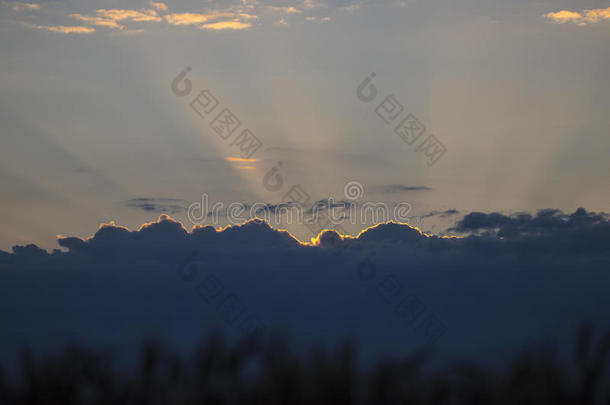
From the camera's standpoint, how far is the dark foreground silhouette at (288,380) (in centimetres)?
4236

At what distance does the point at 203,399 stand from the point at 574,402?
2382 centimetres

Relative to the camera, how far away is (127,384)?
53875 mm

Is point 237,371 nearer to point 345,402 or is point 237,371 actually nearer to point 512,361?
point 345,402

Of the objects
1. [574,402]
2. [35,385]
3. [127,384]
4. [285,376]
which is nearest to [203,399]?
[285,376]

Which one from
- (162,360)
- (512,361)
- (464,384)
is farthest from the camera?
(162,360)

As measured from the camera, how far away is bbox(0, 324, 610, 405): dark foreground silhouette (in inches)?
1668

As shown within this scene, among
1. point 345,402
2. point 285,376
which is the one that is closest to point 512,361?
point 345,402

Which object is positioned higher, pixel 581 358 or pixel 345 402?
pixel 581 358

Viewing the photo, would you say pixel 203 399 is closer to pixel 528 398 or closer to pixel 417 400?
pixel 417 400

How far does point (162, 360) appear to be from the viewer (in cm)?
5638

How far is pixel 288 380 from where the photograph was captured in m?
47.9

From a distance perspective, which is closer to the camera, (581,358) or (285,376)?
(581,358)

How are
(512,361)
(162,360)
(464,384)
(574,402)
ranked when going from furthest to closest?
(162,360)
(464,384)
(512,361)
(574,402)

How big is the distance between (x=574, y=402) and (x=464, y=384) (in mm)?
10668
